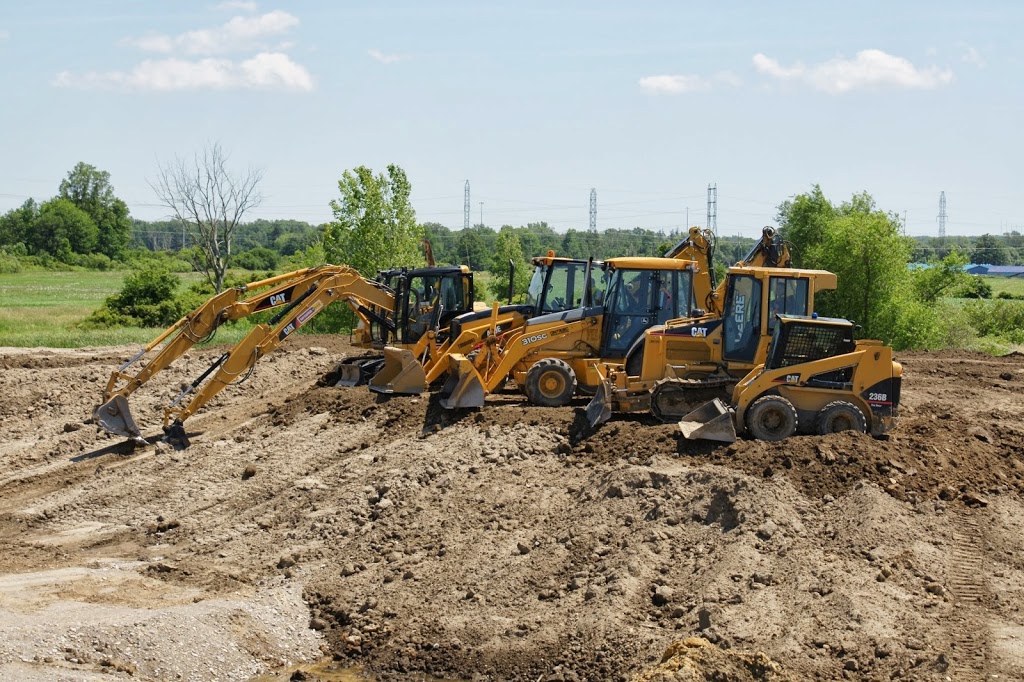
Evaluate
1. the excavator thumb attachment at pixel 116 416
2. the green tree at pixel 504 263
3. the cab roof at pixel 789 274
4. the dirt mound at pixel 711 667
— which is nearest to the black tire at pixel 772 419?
the cab roof at pixel 789 274

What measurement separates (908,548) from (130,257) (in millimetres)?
104756

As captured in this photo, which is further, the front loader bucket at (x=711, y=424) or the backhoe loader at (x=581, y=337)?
the backhoe loader at (x=581, y=337)

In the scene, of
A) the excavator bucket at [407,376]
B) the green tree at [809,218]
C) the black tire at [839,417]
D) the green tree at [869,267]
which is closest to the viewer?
the black tire at [839,417]

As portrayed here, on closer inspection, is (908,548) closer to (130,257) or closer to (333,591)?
(333,591)

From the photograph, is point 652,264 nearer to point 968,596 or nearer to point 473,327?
point 473,327

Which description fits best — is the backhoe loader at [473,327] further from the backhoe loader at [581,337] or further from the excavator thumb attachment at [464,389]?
the excavator thumb attachment at [464,389]

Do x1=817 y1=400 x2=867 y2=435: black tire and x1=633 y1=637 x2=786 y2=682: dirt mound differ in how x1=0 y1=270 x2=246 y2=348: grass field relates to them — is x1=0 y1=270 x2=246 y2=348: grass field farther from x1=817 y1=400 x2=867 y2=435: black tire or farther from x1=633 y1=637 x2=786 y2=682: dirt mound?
x1=633 y1=637 x2=786 y2=682: dirt mound

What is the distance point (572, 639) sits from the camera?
35.7ft

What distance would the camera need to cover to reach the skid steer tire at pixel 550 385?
703 inches

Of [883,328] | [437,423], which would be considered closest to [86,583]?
[437,423]

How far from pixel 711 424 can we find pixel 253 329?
29.1ft

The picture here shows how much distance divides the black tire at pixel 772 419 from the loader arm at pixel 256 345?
28.0 ft

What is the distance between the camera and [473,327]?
1964cm

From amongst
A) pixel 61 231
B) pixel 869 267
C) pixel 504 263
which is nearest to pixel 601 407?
pixel 869 267
